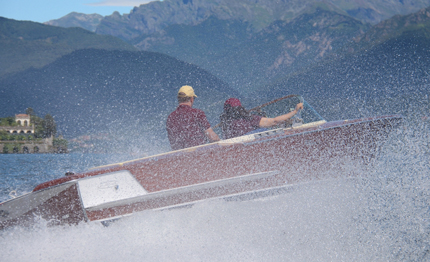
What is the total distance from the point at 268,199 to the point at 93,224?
90.5 inches

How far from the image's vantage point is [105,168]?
4773 millimetres

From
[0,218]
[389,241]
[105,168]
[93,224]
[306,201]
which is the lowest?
[389,241]

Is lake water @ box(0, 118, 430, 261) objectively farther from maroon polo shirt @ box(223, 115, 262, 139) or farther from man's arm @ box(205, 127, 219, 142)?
maroon polo shirt @ box(223, 115, 262, 139)

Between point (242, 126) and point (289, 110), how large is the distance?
34.4 inches

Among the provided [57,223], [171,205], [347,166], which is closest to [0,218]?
[57,223]

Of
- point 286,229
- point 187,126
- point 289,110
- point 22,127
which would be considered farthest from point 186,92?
point 22,127

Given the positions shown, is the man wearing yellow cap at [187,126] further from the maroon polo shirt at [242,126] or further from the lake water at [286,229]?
the lake water at [286,229]

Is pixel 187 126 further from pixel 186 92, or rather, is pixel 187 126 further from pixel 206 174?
pixel 206 174

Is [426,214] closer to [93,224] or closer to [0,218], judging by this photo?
[93,224]

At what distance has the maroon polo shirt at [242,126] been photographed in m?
5.49

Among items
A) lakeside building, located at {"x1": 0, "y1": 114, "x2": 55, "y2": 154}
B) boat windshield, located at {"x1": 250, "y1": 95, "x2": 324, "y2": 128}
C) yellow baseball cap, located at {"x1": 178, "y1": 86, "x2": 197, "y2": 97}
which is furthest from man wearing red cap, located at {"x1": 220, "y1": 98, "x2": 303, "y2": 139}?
lakeside building, located at {"x1": 0, "y1": 114, "x2": 55, "y2": 154}

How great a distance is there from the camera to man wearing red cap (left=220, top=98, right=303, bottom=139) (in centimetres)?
546

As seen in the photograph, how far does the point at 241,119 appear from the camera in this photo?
5527mm

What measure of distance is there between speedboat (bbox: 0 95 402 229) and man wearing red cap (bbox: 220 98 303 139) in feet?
0.83
